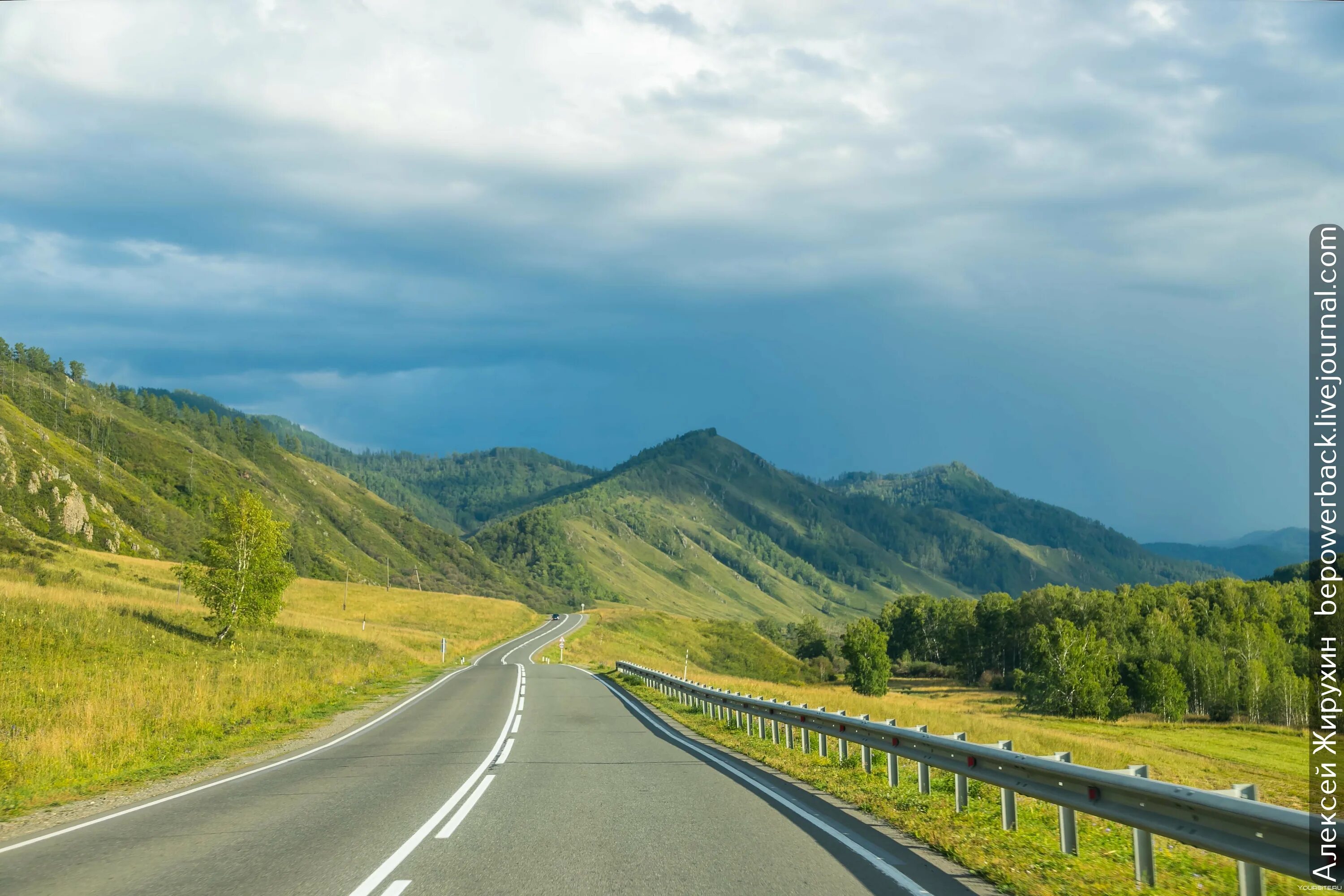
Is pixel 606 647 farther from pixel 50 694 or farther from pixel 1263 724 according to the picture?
pixel 50 694

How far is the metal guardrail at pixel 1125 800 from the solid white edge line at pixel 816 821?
1567 mm

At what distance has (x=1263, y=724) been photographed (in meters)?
66.5

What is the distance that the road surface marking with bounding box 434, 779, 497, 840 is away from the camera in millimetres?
8508

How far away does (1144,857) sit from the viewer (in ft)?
21.5

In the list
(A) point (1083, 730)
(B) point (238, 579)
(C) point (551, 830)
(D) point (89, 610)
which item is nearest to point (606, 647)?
(A) point (1083, 730)

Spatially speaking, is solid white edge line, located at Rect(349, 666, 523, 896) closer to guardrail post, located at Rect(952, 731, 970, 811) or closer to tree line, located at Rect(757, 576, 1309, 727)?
guardrail post, located at Rect(952, 731, 970, 811)

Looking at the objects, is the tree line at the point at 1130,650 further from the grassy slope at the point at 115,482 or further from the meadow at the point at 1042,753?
the grassy slope at the point at 115,482

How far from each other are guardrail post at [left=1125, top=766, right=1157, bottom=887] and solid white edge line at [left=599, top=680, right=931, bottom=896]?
1.61 meters

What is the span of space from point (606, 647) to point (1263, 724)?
185 ft

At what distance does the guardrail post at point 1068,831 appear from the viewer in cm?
753

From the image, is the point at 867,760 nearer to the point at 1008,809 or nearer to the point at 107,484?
the point at 1008,809

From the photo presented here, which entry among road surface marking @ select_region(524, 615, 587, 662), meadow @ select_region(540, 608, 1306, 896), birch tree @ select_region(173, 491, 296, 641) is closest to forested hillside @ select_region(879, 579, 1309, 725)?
meadow @ select_region(540, 608, 1306, 896)

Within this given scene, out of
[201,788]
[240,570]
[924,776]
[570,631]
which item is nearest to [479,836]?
[924,776]

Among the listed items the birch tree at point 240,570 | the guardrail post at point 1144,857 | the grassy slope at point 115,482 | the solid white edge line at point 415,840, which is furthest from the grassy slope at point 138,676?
the grassy slope at point 115,482
